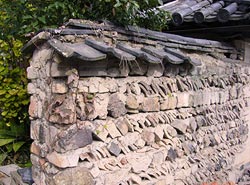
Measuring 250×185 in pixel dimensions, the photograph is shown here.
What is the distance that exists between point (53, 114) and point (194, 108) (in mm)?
1753

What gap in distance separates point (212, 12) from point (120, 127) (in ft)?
7.81

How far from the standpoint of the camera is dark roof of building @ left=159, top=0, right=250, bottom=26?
3.59 metres

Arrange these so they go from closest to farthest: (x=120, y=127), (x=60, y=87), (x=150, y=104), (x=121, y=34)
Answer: (x=60, y=87) < (x=120, y=127) < (x=121, y=34) < (x=150, y=104)

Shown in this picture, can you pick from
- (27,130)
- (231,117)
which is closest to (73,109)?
(27,130)

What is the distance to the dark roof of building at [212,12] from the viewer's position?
3.59 metres

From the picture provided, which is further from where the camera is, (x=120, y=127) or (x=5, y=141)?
(x=5, y=141)

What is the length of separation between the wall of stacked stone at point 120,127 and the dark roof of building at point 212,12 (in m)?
0.80

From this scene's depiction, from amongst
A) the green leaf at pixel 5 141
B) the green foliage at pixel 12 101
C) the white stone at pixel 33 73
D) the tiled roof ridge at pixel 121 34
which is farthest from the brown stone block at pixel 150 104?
the green leaf at pixel 5 141

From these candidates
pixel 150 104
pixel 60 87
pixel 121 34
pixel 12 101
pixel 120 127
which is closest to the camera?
pixel 60 87

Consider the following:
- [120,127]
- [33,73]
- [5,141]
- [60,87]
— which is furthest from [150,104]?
[5,141]

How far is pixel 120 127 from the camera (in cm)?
241

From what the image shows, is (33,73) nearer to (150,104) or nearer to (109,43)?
(109,43)

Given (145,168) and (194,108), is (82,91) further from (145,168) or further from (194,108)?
(194,108)

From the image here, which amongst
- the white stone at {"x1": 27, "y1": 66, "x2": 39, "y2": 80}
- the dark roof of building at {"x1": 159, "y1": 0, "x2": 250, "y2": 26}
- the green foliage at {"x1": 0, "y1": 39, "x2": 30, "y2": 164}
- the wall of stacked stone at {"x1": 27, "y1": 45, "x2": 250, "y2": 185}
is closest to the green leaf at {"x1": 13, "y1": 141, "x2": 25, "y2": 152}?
the green foliage at {"x1": 0, "y1": 39, "x2": 30, "y2": 164}
